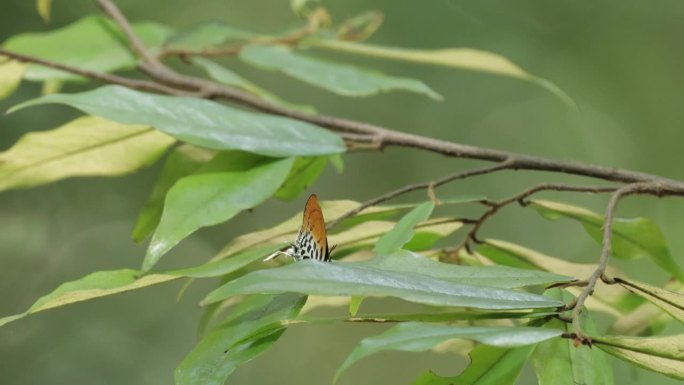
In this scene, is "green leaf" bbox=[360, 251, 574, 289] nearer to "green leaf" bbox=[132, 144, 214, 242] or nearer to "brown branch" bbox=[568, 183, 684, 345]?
"brown branch" bbox=[568, 183, 684, 345]

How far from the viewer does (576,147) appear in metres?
1.43

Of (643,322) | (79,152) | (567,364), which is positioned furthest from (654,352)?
(79,152)

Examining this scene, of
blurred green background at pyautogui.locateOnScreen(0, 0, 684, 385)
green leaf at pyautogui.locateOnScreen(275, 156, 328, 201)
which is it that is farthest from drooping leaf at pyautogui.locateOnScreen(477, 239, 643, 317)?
blurred green background at pyautogui.locateOnScreen(0, 0, 684, 385)

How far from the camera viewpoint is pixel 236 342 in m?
0.33

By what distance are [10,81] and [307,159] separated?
0.23 m

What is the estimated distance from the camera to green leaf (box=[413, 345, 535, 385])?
325mm

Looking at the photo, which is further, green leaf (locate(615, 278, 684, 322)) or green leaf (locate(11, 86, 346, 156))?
green leaf (locate(11, 86, 346, 156))

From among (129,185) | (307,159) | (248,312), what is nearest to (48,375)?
(129,185)

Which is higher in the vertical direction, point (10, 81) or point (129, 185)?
point (10, 81)

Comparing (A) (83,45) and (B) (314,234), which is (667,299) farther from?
(A) (83,45)

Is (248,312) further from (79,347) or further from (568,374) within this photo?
(79,347)

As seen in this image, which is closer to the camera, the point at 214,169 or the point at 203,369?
the point at 203,369

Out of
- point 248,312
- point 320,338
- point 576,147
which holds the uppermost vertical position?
point 576,147

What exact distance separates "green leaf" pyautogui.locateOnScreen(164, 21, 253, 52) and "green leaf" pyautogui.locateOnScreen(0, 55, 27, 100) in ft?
0.44
